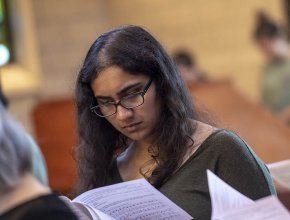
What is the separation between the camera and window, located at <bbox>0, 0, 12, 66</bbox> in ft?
25.4

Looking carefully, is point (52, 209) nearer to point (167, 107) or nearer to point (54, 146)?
point (167, 107)

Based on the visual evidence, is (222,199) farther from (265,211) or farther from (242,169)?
(242,169)

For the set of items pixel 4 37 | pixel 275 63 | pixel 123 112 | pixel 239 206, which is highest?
pixel 123 112

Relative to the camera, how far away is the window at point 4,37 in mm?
7750

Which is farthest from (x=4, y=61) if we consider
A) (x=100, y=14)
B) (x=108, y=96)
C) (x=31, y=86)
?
(x=108, y=96)

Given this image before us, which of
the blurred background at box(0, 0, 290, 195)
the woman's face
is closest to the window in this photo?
the blurred background at box(0, 0, 290, 195)

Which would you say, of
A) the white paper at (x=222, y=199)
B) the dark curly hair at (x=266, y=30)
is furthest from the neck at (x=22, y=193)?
the dark curly hair at (x=266, y=30)

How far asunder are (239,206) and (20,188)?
1.73ft

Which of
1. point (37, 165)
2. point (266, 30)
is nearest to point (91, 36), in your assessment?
point (266, 30)

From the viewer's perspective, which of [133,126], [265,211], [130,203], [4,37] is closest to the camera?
[265,211]

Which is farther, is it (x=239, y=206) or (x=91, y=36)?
(x=91, y=36)

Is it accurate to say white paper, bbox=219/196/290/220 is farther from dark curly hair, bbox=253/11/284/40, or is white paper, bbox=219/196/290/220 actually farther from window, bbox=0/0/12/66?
window, bbox=0/0/12/66

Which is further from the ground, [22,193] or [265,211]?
[22,193]

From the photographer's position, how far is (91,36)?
8109 mm
